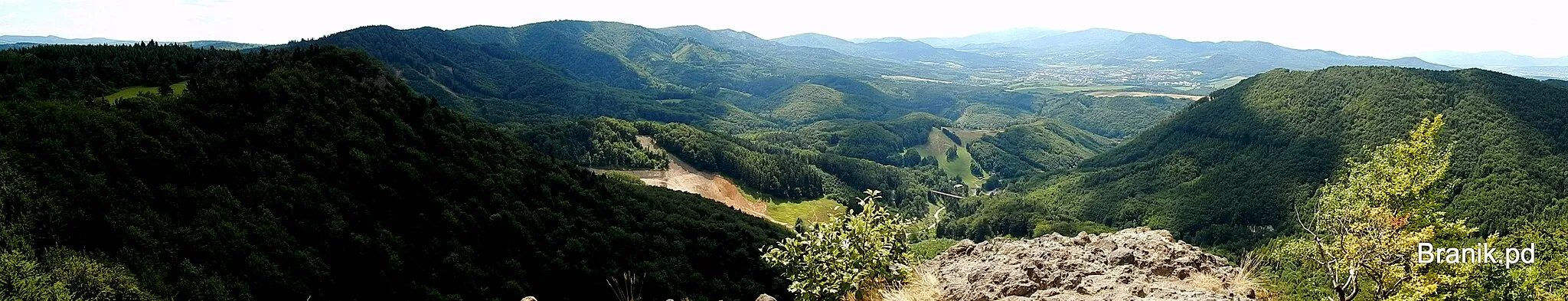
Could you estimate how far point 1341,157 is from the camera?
159250 mm

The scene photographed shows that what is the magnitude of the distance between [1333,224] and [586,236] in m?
51.6

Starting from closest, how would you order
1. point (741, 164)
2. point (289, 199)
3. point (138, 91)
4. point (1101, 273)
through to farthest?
point (1101, 273) → point (289, 199) → point (138, 91) → point (741, 164)

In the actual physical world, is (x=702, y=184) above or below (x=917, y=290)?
below

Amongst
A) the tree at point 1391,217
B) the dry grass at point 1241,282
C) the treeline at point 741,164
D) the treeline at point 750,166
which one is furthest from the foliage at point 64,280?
the treeline at point 741,164

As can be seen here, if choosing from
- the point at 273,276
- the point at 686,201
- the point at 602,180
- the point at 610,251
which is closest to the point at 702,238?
the point at 610,251

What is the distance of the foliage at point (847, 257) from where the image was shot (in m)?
14.6

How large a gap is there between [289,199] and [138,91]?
16922 millimetres

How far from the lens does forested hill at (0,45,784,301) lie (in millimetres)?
26969

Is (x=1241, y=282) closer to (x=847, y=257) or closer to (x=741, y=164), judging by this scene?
(x=847, y=257)

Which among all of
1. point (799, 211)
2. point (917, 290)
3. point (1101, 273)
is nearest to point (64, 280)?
point (917, 290)

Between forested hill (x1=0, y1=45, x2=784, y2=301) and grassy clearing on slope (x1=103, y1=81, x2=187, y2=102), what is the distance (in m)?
0.79

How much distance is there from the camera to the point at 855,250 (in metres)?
14.9

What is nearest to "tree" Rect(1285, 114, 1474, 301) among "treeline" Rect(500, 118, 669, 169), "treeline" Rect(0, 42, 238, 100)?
"treeline" Rect(0, 42, 238, 100)

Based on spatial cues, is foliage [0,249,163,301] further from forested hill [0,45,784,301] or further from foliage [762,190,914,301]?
foliage [762,190,914,301]
